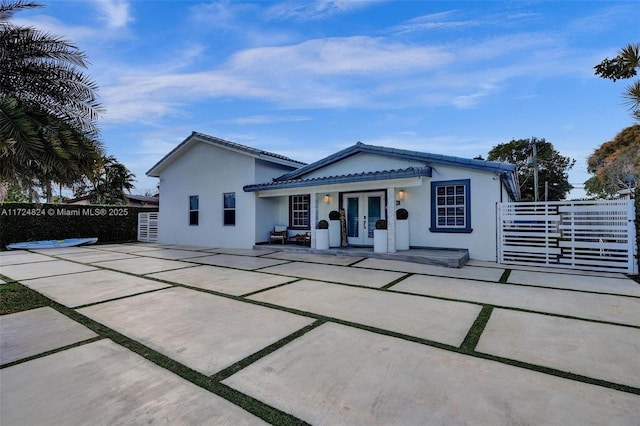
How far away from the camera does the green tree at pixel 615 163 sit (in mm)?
22047

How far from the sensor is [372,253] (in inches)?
363

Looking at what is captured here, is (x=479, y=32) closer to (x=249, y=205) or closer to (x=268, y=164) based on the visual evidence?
(x=268, y=164)

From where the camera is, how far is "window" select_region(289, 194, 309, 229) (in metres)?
12.6

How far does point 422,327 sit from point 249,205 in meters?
10.0

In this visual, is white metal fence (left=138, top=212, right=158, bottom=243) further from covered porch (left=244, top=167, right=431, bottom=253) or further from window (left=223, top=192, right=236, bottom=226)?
covered porch (left=244, top=167, right=431, bottom=253)

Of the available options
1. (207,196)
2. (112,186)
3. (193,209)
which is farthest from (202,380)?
(112,186)

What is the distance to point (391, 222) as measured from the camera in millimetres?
9438

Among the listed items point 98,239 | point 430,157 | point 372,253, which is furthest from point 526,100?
point 98,239

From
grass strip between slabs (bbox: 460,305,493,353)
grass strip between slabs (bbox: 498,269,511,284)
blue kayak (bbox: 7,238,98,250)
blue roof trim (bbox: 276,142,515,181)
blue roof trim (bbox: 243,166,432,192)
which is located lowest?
grass strip between slabs (bbox: 460,305,493,353)

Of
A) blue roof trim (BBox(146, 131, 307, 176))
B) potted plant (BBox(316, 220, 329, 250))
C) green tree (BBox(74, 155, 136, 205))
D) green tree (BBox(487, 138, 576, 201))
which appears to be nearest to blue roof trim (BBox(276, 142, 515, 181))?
blue roof trim (BBox(146, 131, 307, 176))

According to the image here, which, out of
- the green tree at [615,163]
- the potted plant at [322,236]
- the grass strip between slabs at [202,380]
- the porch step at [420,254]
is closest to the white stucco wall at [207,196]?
the porch step at [420,254]

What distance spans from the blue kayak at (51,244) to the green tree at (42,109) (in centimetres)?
1025

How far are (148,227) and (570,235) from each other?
18.5 meters

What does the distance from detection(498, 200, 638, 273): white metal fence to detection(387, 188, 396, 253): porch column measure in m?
2.94
